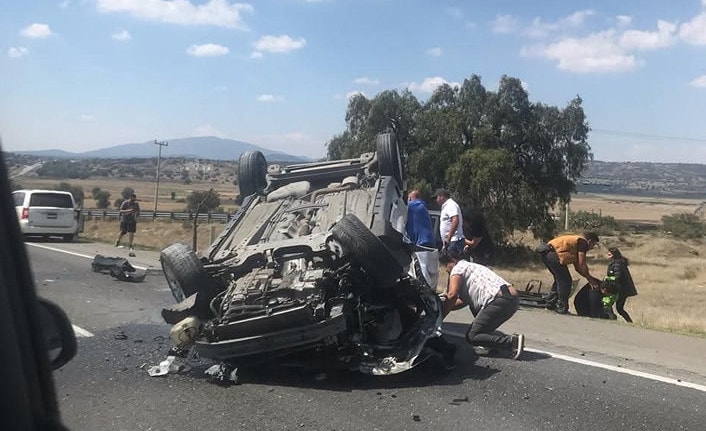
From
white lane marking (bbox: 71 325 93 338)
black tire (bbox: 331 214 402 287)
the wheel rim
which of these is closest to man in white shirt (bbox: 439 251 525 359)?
black tire (bbox: 331 214 402 287)

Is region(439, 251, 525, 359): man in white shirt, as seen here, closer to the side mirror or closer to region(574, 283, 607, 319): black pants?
region(574, 283, 607, 319): black pants

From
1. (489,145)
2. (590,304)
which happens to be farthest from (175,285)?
(489,145)

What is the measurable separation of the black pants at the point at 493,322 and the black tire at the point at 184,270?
2.59m

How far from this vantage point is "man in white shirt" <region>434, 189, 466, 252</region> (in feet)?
33.2

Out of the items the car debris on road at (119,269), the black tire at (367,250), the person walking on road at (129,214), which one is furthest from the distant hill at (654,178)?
the black tire at (367,250)

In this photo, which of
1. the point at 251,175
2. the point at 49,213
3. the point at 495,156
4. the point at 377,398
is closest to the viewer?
the point at 377,398

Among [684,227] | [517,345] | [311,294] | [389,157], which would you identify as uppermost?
[389,157]

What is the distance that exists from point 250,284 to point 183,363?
0.99 metres

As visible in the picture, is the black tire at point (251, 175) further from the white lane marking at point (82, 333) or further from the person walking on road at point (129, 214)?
the person walking on road at point (129, 214)

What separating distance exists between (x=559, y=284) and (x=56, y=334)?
911 cm

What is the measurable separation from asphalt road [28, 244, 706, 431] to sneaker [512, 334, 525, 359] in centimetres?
9

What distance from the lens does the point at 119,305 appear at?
9836mm

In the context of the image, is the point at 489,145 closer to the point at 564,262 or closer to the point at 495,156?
the point at 495,156

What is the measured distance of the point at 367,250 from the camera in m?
6.30
